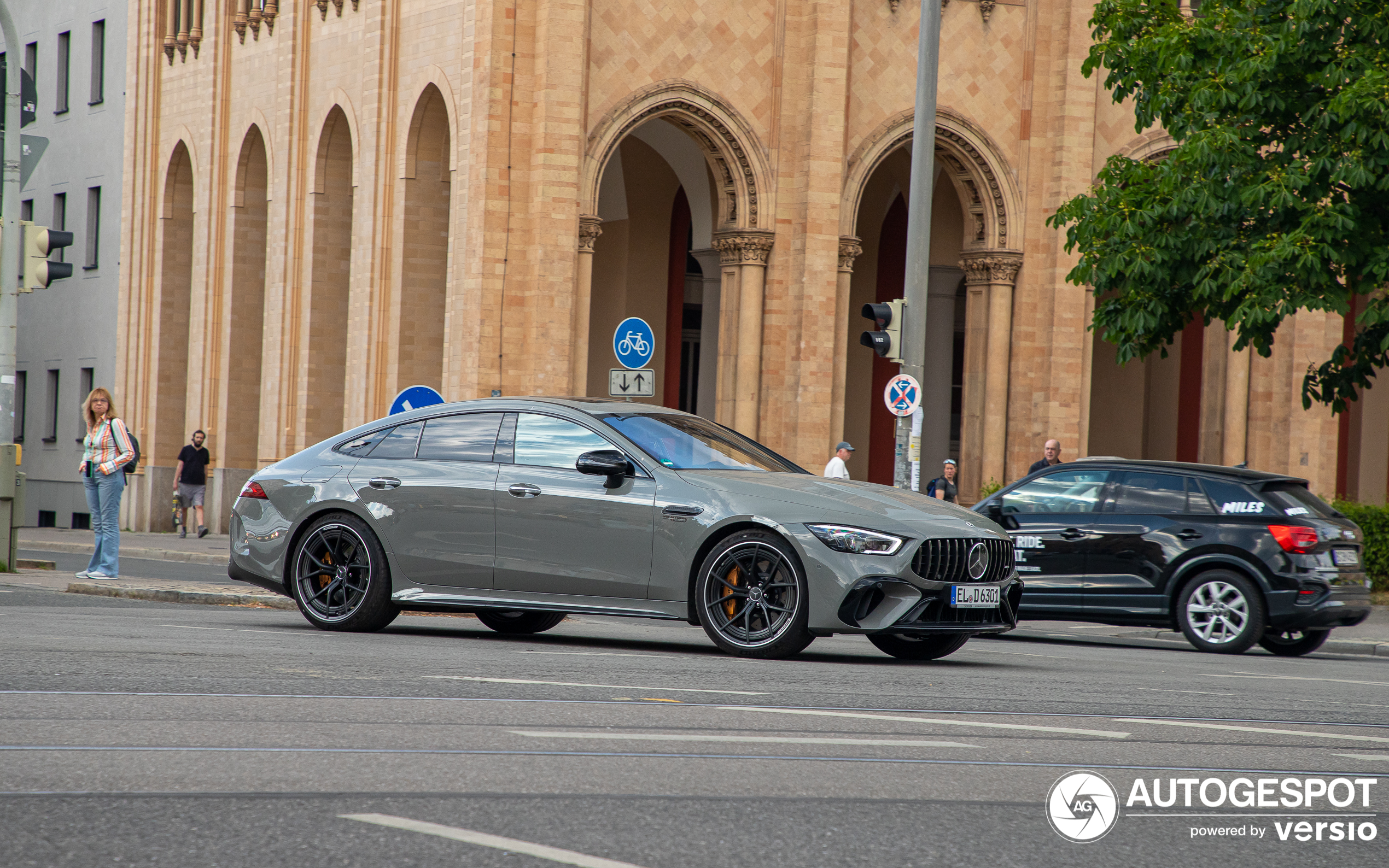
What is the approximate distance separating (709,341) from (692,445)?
83.2 feet

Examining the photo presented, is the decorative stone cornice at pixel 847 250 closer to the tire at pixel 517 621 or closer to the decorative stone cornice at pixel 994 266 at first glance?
the decorative stone cornice at pixel 994 266

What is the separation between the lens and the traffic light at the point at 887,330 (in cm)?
1836

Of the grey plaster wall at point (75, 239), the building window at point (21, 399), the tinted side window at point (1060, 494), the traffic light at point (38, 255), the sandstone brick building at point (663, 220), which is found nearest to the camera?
the tinted side window at point (1060, 494)

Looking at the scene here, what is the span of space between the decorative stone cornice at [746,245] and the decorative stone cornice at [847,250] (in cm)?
116

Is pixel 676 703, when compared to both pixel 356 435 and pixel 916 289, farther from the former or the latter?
pixel 916 289

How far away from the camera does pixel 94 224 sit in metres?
42.5

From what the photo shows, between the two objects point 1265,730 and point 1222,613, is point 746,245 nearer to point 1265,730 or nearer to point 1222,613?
point 1222,613

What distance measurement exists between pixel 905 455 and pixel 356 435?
28.1ft

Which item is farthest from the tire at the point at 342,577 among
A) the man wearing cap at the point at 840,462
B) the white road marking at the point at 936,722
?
the man wearing cap at the point at 840,462

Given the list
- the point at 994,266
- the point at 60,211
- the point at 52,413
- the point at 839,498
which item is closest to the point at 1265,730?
the point at 839,498

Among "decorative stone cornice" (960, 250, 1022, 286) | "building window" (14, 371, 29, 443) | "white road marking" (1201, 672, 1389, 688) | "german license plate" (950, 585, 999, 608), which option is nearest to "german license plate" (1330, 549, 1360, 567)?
"white road marking" (1201, 672, 1389, 688)

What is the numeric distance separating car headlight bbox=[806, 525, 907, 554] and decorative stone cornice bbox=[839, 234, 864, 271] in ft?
66.9

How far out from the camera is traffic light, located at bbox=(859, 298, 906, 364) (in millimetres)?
18359

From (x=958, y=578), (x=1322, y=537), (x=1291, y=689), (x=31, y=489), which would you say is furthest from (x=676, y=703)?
(x=31, y=489)
